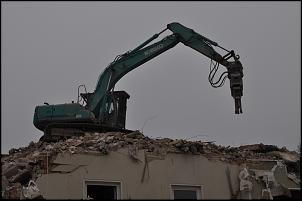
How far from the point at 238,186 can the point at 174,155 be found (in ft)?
4.61

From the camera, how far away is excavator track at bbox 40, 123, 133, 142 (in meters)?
12.9

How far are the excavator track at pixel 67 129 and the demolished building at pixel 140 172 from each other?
1938 millimetres

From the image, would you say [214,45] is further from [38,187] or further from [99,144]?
[38,187]

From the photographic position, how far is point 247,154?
1148 cm

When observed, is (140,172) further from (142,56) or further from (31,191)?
(142,56)

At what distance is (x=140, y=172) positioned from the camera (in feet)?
32.8

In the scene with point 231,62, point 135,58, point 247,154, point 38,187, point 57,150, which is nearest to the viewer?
point 38,187

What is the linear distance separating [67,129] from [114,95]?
2.10 m

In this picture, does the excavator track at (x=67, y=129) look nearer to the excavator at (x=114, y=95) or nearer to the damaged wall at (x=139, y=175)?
the excavator at (x=114, y=95)

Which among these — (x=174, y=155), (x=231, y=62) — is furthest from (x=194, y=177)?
(x=231, y=62)

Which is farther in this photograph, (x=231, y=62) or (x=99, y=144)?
(x=231, y=62)

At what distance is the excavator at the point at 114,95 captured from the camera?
13328 mm

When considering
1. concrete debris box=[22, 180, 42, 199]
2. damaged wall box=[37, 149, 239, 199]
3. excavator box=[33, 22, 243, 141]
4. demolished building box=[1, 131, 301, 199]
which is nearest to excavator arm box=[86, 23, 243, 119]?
excavator box=[33, 22, 243, 141]

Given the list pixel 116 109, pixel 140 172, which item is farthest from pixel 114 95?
pixel 140 172
